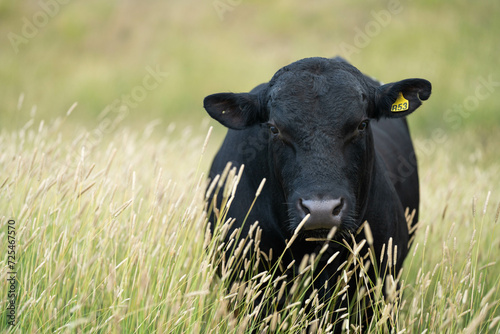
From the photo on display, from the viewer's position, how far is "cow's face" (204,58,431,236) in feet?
10.4

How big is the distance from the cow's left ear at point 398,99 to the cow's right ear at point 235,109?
786 millimetres

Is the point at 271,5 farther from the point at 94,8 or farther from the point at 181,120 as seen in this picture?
the point at 181,120

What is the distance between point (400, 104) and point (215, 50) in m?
14.4

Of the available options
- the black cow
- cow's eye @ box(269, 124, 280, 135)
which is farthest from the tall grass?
cow's eye @ box(269, 124, 280, 135)

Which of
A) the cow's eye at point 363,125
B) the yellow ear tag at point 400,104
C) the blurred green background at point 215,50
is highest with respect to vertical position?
the blurred green background at point 215,50

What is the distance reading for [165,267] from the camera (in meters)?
3.28

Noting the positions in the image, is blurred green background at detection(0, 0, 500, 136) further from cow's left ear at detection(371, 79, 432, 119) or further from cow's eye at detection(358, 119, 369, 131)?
cow's eye at detection(358, 119, 369, 131)

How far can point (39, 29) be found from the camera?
19.3 metres

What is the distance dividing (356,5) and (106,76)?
904 cm

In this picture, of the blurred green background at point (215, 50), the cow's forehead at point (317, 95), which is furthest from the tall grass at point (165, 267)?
the blurred green background at point (215, 50)

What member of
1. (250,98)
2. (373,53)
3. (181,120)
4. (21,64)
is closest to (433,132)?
(373,53)

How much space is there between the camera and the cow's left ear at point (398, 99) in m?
3.85

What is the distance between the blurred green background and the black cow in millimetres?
9004

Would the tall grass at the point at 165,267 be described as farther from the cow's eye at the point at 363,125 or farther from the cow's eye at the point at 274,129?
the cow's eye at the point at 363,125
